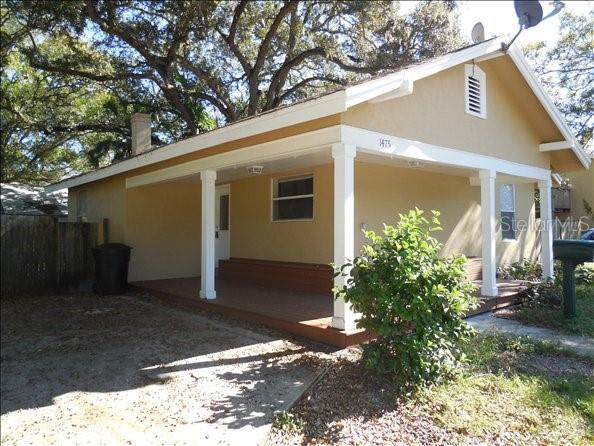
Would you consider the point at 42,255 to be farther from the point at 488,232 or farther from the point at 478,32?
the point at 478,32

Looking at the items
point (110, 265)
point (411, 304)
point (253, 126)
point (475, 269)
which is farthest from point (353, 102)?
point (110, 265)

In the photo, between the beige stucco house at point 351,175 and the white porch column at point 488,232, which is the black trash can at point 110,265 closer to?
the beige stucco house at point 351,175

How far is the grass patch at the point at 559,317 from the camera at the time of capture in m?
6.70

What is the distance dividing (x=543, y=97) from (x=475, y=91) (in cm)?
181

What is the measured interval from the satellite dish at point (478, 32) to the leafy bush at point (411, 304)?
19.2ft

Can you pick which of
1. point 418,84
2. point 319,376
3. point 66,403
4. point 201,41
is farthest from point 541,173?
point 201,41

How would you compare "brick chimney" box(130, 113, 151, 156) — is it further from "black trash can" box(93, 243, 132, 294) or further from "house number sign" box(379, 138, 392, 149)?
"house number sign" box(379, 138, 392, 149)

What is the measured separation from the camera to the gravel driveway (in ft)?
11.8

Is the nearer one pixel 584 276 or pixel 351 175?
pixel 351 175

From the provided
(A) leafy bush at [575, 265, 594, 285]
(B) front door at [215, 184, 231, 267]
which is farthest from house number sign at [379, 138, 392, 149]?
(A) leafy bush at [575, 265, 594, 285]

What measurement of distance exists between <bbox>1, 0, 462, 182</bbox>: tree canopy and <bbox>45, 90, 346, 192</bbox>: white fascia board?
635 centimetres

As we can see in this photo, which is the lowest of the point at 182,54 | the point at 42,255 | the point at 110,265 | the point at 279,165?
the point at 110,265

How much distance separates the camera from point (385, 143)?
6363 millimetres

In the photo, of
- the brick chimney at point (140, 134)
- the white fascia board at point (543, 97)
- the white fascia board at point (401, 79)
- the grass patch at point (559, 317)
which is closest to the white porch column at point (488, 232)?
the grass patch at point (559, 317)
